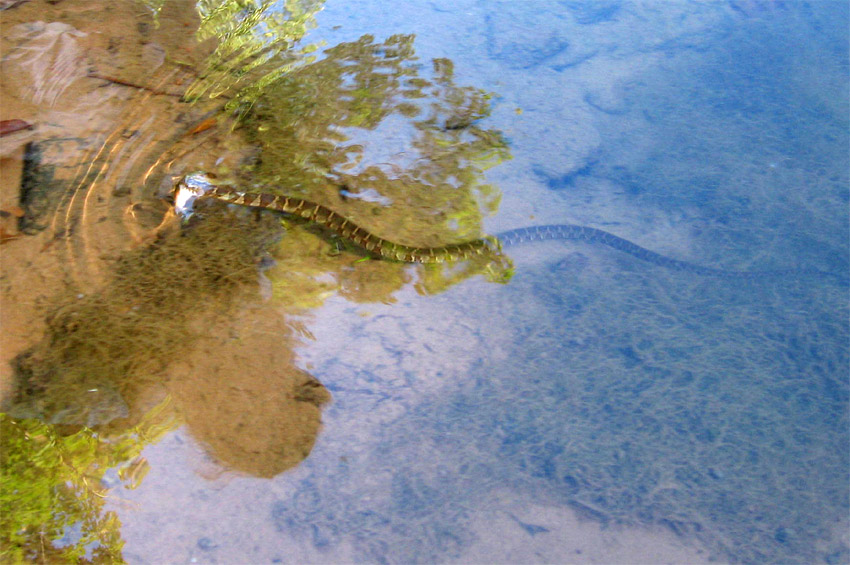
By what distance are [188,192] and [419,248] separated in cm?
173

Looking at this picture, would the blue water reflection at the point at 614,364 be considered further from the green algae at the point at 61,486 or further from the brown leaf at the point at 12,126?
the brown leaf at the point at 12,126

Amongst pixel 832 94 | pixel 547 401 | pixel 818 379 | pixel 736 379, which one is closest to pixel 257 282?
pixel 547 401

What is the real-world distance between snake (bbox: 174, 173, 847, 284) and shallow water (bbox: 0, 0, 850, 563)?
8cm

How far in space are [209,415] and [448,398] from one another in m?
1.32

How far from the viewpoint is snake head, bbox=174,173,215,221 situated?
4.02 meters

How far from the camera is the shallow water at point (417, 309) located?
2770 mm

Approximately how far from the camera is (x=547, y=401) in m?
3.24

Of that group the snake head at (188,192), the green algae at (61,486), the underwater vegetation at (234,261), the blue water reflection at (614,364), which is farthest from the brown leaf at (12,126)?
the blue water reflection at (614,364)

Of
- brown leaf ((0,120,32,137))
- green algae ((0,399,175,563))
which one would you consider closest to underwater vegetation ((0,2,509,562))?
green algae ((0,399,175,563))

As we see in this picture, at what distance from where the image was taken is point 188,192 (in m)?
4.05

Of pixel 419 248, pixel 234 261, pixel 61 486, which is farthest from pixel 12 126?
pixel 419 248

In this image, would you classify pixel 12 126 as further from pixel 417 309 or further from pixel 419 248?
pixel 417 309

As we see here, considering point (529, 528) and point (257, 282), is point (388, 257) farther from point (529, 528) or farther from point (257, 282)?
point (529, 528)

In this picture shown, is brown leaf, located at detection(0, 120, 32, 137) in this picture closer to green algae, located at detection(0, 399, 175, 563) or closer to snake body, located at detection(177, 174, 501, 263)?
snake body, located at detection(177, 174, 501, 263)
